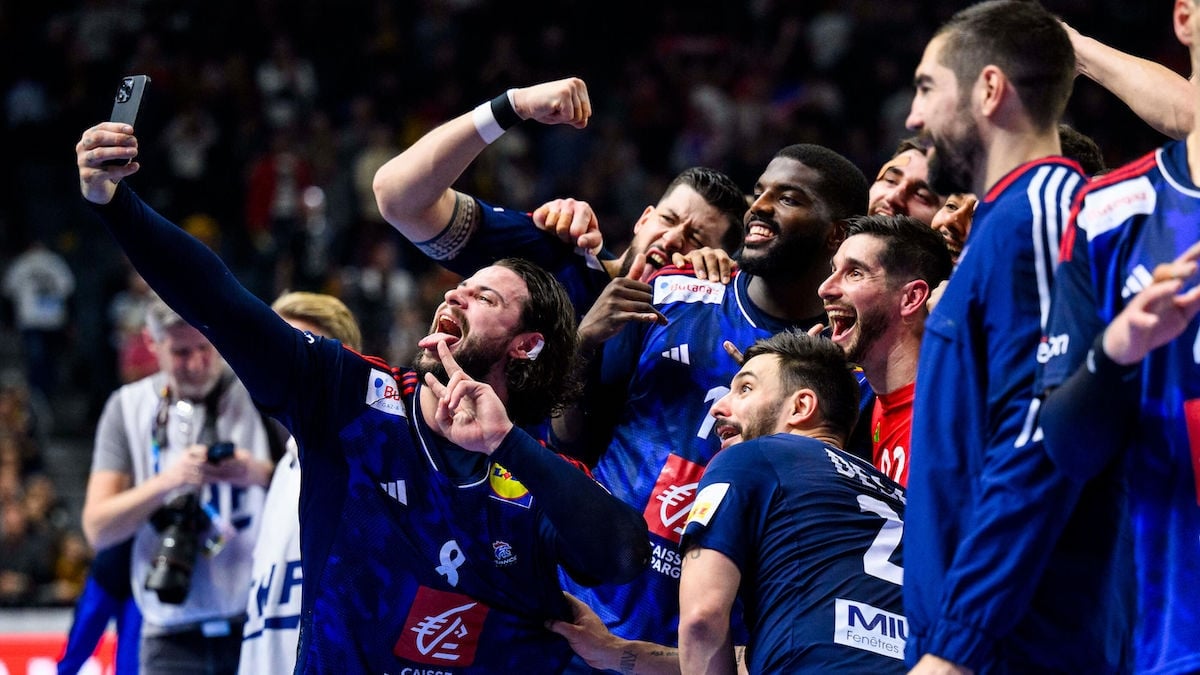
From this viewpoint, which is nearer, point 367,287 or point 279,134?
point 367,287

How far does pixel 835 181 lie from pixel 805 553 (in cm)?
177

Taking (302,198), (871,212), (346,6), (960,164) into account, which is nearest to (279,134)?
(302,198)

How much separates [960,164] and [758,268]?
1.72m

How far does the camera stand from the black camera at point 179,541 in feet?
20.5

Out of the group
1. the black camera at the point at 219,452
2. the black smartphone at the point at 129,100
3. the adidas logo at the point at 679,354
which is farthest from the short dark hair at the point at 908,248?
the black camera at the point at 219,452

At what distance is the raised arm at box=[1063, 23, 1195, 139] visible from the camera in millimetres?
3900

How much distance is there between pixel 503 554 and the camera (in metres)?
4.25

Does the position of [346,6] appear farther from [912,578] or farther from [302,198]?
Result: [912,578]

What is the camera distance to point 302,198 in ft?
49.3

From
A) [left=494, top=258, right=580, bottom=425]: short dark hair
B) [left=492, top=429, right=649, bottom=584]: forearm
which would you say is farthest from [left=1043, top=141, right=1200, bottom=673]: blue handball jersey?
[left=494, top=258, right=580, bottom=425]: short dark hair

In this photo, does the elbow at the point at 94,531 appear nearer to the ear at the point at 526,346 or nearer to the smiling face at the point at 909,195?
the ear at the point at 526,346

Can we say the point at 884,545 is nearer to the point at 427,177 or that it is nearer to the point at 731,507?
the point at 731,507

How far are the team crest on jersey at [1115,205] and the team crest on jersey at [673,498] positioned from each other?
199 centimetres

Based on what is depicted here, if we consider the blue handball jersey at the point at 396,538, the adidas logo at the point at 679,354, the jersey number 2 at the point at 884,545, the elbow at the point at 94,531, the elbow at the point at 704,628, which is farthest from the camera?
the elbow at the point at 94,531
